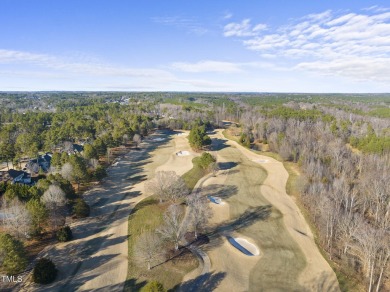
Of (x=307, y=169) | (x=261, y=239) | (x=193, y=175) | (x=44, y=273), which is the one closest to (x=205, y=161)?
(x=193, y=175)

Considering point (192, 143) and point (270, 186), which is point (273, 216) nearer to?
point (270, 186)

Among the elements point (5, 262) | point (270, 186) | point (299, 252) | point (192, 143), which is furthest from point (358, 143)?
point (5, 262)

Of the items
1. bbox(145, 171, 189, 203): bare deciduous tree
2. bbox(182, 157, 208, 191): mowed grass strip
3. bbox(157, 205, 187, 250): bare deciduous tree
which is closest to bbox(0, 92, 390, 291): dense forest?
bbox(145, 171, 189, 203): bare deciduous tree

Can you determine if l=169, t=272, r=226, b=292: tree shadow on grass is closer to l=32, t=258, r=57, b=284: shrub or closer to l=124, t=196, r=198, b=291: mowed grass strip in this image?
l=124, t=196, r=198, b=291: mowed grass strip

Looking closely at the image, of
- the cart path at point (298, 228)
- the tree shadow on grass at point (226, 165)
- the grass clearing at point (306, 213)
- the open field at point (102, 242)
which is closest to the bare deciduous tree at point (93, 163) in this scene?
the open field at point (102, 242)

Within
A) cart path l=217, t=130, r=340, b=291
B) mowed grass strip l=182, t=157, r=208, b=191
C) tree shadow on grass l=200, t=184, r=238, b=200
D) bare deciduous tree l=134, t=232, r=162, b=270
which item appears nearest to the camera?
bare deciduous tree l=134, t=232, r=162, b=270

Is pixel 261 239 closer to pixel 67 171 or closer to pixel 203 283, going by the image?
pixel 203 283
